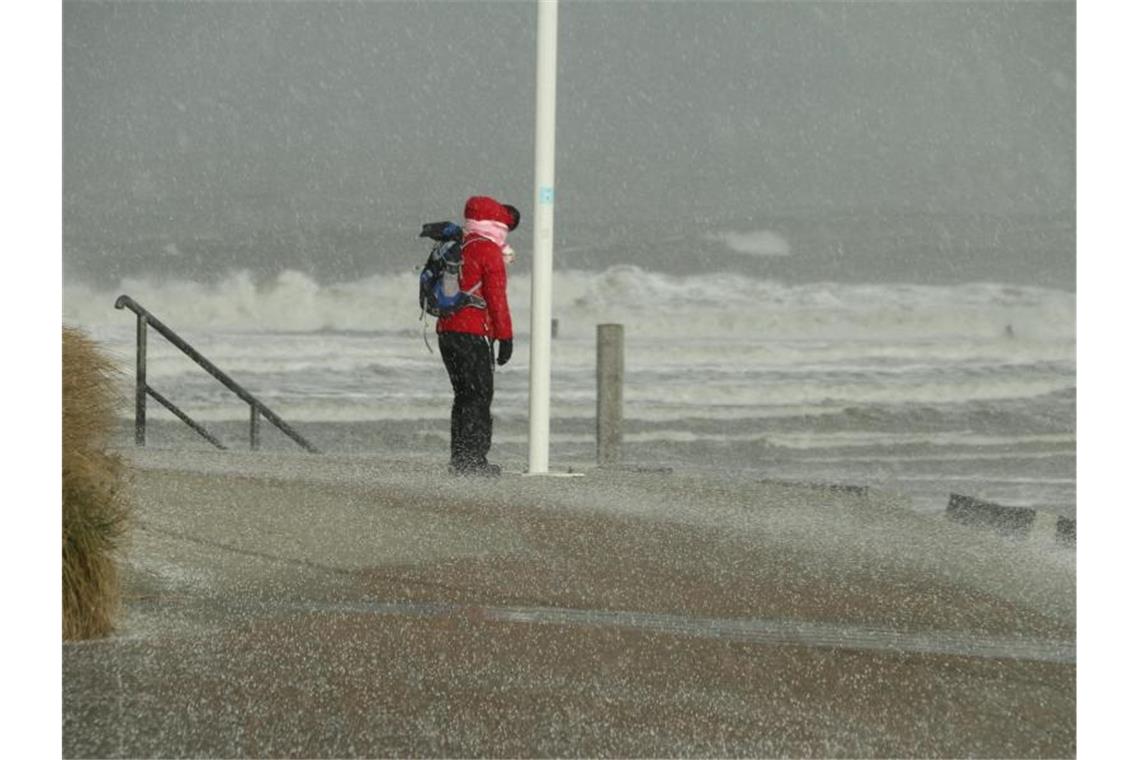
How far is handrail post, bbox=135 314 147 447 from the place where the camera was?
15.6m

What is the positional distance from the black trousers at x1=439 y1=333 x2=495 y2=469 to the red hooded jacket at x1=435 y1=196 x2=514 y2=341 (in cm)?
10

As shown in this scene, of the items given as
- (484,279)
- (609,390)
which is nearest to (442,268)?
(484,279)

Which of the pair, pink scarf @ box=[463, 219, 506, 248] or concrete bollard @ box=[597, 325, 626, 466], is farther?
concrete bollard @ box=[597, 325, 626, 466]

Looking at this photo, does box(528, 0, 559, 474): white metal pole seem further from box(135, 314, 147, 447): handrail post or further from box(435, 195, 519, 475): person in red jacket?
box(135, 314, 147, 447): handrail post

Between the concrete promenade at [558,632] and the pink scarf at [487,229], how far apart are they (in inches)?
74.3

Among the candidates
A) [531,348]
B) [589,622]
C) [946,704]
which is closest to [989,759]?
[946,704]

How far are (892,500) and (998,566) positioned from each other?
10.4ft

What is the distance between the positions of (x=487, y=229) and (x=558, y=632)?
5.72 metres

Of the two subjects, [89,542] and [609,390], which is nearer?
[89,542]

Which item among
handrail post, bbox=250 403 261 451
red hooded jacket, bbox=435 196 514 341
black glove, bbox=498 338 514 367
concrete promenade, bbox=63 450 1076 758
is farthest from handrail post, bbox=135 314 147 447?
black glove, bbox=498 338 514 367

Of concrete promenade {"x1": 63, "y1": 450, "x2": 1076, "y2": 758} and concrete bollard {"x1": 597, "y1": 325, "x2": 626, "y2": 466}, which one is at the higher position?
concrete bollard {"x1": 597, "y1": 325, "x2": 626, "y2": 466}

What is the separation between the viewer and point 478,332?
12617 mm

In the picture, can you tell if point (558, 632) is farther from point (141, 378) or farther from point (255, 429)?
point (255, 429)

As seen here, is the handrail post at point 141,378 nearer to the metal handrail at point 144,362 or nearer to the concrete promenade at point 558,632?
the metal handrail at point 144,362
